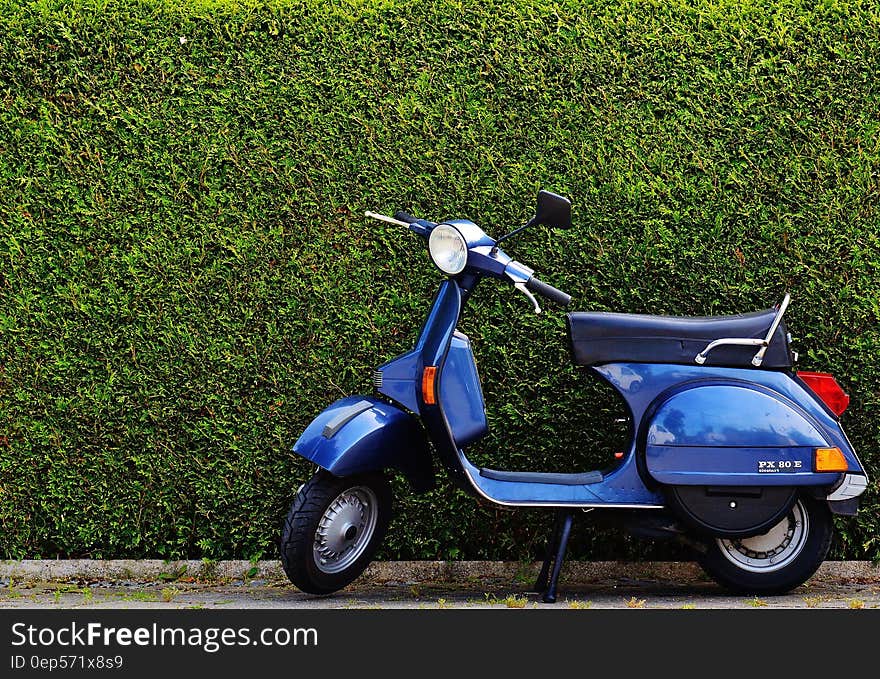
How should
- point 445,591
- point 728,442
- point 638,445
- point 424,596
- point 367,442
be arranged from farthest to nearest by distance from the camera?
1. point 445,591
2. point 424,596
3. point 638,445
4. point 728,442
5. point 367,442

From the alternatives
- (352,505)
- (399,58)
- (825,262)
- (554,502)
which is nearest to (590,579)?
(554,502)

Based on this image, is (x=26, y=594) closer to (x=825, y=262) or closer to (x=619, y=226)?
(x=619, y=226)

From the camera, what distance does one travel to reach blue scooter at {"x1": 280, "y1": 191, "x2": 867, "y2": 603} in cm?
414

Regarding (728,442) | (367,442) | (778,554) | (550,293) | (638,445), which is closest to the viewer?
(550,293)

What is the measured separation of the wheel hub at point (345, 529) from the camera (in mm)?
4156

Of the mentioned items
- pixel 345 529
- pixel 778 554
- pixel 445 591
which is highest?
pixel 345 529

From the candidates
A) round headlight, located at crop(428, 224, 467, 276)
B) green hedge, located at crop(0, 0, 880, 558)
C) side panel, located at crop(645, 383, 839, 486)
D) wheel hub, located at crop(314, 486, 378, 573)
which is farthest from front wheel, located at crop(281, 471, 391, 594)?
side panel, located at crop(645, 383, 839, 486)

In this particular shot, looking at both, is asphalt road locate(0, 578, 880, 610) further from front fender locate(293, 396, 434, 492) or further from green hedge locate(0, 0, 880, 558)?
front fender locate(293, 396, 434, 492)

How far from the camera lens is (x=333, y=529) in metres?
4.18

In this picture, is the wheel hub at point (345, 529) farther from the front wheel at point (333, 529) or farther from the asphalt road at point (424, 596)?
the asphalt road at point (424, 596)

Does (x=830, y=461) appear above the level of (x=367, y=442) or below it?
below

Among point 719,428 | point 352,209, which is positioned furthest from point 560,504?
point 352,209

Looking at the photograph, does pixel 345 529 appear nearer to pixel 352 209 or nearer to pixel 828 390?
pixel 352 209

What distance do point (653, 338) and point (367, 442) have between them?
3.96ft
